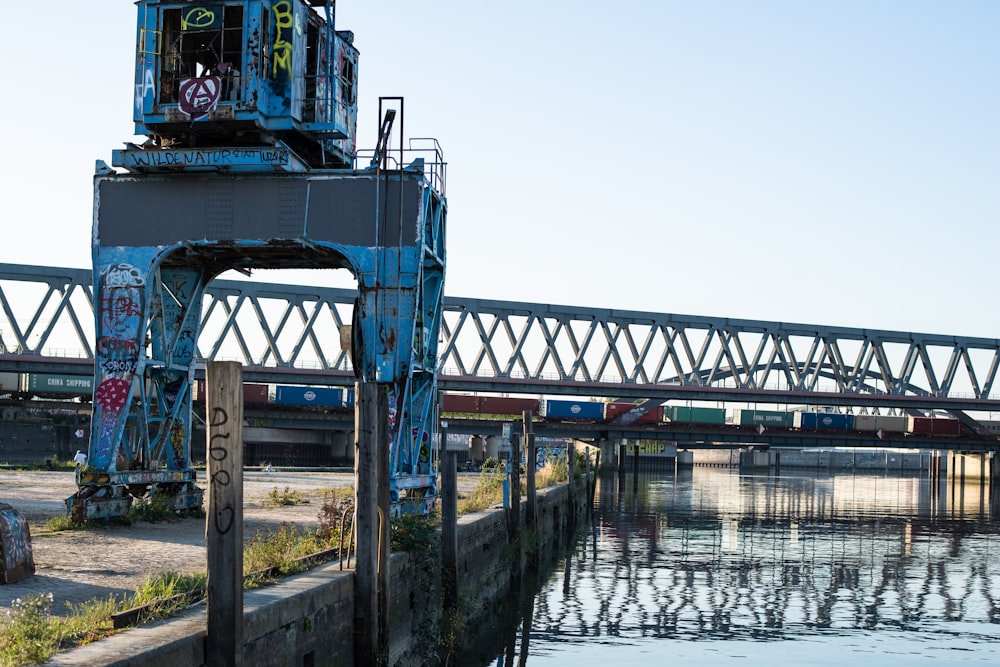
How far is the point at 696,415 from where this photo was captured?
119188 millimetres

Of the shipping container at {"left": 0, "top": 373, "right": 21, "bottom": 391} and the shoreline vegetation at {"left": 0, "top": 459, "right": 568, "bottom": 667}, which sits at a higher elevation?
the shipping container at {"left": 0, "top": 373, "right": 21, "bottom": 391}

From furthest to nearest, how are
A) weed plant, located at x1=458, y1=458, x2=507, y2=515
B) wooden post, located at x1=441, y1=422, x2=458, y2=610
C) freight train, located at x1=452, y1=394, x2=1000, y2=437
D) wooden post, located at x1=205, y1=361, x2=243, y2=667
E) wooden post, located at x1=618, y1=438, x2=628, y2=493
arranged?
freight train, located at x1=452, y1=394, x2=1000, y2=437, wooden post, located at x1=618, y1=438, x2=628, y2=493, weed plant, located at x1=458, y1=458, x2=507, y2=515, wooden post, located at x1=441, y1=422, x2=458, y2=610, wooden post, located at x1=205, y1=361, x2=243, y2=667

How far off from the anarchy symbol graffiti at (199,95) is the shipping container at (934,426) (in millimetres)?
102313

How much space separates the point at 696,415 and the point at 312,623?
108294 mm

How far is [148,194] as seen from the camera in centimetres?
2506

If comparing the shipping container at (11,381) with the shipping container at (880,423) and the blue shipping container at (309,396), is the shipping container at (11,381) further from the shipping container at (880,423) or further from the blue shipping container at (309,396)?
the shipping container at (880,423)

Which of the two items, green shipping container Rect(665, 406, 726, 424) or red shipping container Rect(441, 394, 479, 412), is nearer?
red shipping container Rect(441, 394, 479, 412)

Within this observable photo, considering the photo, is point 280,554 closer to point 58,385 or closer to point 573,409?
point 58,385

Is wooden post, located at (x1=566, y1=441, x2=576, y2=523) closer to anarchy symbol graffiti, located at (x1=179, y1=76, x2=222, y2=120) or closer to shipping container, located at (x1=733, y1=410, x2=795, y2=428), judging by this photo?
anarchy symbol graffiti, located at (x1=179, y1=76, x2=222, y2=120)

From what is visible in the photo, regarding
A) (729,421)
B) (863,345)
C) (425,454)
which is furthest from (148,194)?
(729,421)

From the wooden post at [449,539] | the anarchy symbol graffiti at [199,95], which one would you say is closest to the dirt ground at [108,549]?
the wooden post at [449,539]

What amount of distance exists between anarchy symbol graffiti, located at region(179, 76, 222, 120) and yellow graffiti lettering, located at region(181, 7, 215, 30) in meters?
1.14

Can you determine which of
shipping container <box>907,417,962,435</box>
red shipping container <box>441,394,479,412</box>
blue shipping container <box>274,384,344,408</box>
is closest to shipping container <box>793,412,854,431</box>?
shipping container <box>907,417,962,435</box>

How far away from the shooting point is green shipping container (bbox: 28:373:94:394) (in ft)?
305
